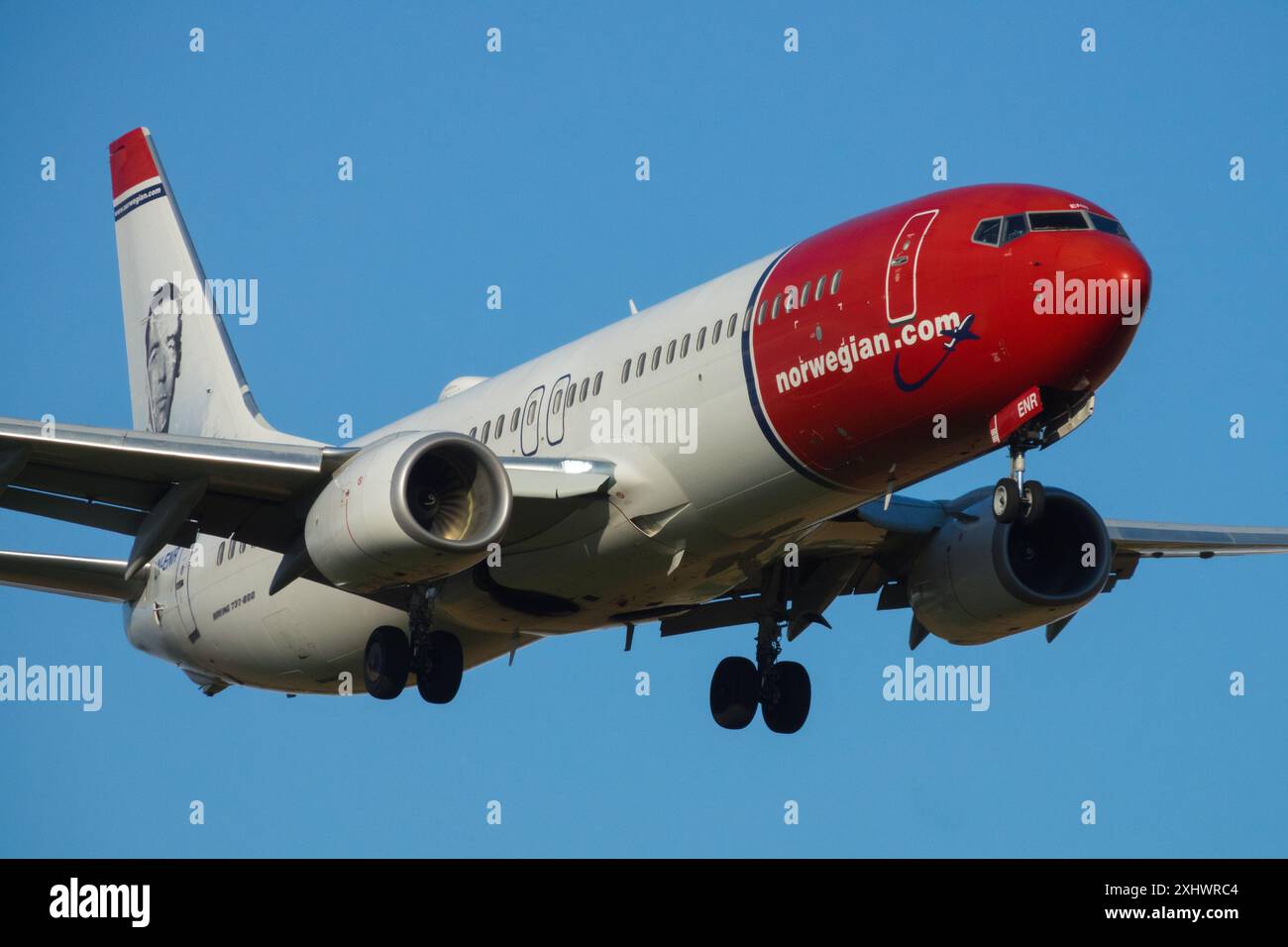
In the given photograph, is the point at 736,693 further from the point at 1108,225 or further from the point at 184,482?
the point at 1108,225

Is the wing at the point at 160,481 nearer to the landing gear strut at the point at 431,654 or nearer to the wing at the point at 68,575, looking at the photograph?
the landing gear strut at the point at 431,654

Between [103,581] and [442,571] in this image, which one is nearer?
[442,571]

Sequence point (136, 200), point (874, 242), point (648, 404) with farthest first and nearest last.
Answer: point (136, 200) → point (648, 404) → point (874, 242)

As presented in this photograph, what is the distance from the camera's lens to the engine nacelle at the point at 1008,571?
34250 millimetres

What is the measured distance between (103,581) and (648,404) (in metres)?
12.6

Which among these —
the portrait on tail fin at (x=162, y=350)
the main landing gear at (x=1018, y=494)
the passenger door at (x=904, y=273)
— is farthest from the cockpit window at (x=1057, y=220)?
the portrait on tail fin at (x=162, y=350)

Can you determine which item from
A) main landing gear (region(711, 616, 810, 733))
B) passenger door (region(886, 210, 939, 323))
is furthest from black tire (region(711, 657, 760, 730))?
passenger door (region(886, 210, 939, 323))

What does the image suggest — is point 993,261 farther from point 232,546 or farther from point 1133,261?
point 232,546

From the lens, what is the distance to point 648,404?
1191 inches

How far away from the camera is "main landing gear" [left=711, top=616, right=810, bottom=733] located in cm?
3553

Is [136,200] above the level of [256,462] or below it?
above

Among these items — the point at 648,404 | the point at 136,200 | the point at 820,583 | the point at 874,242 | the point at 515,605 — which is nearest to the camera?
the point at 874,242

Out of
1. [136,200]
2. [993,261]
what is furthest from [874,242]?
[136,200]

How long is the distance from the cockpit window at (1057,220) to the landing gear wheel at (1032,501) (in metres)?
3.38
